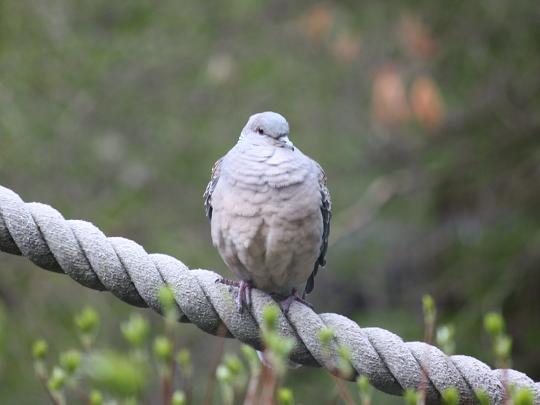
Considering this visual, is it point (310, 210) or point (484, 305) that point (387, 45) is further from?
point (310, 210)

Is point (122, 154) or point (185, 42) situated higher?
point (185, 42)

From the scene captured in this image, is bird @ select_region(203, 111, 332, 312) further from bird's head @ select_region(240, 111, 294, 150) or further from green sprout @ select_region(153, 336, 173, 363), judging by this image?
green sprout @ select_region(153, 336, 173, 363)

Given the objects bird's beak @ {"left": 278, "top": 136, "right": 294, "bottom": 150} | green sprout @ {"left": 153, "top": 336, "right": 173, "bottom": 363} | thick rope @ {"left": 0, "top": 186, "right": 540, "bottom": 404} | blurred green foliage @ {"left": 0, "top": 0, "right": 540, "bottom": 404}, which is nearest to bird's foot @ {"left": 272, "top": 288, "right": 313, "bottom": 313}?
thick rope @ {"left": 0, "top": 186, "right": 540, "bottom": 404}

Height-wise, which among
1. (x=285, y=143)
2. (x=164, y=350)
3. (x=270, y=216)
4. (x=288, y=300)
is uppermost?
(x=285, y=143)

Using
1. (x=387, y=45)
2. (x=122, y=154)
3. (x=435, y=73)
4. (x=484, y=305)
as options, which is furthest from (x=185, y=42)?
(x=484, y=305)

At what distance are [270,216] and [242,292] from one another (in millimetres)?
267

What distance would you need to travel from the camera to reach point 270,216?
3143mm

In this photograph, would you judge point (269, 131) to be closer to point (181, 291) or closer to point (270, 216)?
point (270, 216)

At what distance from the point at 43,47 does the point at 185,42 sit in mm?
1101

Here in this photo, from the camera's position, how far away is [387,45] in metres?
6.84

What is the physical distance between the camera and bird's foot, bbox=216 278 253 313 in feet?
9.44

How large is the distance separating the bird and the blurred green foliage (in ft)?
8.01

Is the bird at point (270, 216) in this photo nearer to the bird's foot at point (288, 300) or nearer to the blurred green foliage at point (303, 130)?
the bird's foot at point (288, 300)

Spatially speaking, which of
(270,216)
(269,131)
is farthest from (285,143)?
(270,216)
